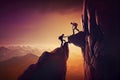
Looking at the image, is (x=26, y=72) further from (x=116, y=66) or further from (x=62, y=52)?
(x=116, y=66)

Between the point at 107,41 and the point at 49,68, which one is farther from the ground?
the point at 107,41

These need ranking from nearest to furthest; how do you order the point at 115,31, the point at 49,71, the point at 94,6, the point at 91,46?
the point at 115,31
the point at 94,6
the point at 91,46
the point at 49,71

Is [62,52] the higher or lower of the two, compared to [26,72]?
higher

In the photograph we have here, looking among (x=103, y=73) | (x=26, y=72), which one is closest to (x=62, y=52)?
(x=26, y=72)

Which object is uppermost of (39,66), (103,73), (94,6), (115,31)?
(94,6)

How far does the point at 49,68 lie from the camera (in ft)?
44.5

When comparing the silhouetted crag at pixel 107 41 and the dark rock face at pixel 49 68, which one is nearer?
the silhouetted crag at pixel 107 41

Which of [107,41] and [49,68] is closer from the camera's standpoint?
[107,41]

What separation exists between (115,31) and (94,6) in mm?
1761

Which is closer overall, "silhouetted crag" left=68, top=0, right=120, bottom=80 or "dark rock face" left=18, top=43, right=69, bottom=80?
"silhouetted crag" left=68, top=0, right=120, bottom=80

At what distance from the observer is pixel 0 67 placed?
44.7 meters

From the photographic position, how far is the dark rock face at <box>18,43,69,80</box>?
13383 mm

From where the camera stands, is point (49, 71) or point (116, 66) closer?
point (116, 66)

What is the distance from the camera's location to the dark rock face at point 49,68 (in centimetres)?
1338
